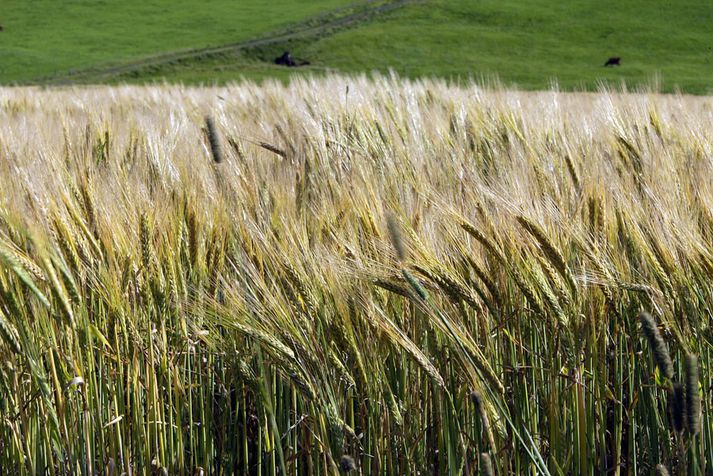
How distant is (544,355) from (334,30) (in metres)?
33.2

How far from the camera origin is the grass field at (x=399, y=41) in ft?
97.4

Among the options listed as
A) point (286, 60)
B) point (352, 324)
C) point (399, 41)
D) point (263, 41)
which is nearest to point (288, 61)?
point (286, 60)

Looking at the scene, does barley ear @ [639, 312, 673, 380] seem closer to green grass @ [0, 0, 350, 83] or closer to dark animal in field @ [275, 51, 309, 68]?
dark animal in field @ [275, 51, 309, 68]

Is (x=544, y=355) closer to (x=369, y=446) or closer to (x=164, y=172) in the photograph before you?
(x=369, y=446)

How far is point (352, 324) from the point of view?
5.06 feet

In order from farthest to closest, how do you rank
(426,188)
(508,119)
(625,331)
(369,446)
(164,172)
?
1. (508,119)
2. (164,172)
3. (426,188)
4. (625,331)
5. (369,446)

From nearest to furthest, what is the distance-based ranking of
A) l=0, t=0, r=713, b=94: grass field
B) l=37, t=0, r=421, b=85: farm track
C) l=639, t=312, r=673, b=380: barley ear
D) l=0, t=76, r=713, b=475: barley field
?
1. l=639, t=312, r=673, b=380: barley ear
2. l=0, t=76, r=713, b=475: barley field
3. l=0, t=0, r=713, b=94: grass field
4. l=37, t=0, r=421, b=85: farm track

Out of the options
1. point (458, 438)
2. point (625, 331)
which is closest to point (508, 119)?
point (625, 331)

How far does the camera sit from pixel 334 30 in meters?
33.9

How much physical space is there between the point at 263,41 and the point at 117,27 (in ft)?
25.4

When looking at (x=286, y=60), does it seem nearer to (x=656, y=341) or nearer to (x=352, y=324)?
(x=352, y=324)

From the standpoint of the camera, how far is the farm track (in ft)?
99.4

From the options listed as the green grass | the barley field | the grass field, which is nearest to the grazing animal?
the grass field

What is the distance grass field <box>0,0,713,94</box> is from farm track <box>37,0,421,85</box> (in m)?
0.11
